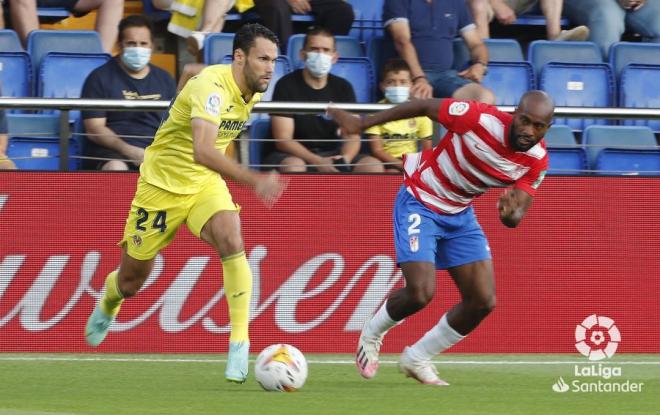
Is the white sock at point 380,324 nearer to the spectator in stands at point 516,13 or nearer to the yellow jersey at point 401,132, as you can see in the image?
the yellow jersey at point 401,132

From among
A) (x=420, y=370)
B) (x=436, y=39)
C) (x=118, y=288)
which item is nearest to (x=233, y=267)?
(x=118, y=288)

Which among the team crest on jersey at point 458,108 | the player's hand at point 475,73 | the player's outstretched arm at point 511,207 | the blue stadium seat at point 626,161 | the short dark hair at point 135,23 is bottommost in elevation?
→ the blue stadium seat at point 626,161

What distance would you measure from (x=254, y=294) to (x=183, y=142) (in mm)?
2593

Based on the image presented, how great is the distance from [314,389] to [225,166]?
5.39ft

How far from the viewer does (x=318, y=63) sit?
11.9 m

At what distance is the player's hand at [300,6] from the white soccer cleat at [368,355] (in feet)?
18.2

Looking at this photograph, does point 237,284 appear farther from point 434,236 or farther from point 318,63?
point 318,63

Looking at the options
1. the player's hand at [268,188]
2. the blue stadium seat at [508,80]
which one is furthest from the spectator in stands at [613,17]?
the player's hand at [268,188]

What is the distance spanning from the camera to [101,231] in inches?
439

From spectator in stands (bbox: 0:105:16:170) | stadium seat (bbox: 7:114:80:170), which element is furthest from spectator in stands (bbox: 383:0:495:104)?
spectator in stands (bbox: 0:105:16:170)

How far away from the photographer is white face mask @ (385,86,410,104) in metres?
12.0

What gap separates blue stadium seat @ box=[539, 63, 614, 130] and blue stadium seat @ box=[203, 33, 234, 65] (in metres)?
3.23

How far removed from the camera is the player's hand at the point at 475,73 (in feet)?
42.5

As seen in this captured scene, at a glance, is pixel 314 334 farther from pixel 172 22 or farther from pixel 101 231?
pixel 172 22
